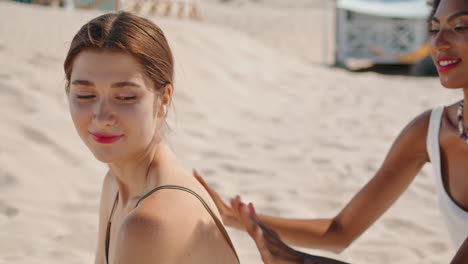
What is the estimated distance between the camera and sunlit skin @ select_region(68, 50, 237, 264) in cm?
119

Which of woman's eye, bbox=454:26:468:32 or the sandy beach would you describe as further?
the sandy beach

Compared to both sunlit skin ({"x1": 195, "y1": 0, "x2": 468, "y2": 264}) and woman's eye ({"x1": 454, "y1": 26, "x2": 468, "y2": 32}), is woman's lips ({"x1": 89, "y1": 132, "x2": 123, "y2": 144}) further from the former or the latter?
woman's eye ({"x1": 454, "y1": 26, "x2": 468, "y2": 32})

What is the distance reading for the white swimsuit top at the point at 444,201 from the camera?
1.72 meters

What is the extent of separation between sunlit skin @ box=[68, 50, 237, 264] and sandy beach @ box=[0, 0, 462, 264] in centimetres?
106

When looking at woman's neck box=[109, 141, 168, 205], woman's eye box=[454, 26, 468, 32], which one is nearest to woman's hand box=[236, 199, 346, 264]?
woman's neck box=[109, 141, 168, 205]

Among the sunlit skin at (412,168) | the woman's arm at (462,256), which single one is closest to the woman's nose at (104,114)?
the sunlit skin at (412,168)

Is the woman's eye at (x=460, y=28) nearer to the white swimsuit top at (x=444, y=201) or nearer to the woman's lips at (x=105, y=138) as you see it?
the white swimsuit top at (x=444, y=201)

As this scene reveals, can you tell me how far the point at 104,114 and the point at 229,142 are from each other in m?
3.73

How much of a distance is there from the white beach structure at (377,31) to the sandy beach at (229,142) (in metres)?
3.60

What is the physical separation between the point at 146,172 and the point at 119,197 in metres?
0.23

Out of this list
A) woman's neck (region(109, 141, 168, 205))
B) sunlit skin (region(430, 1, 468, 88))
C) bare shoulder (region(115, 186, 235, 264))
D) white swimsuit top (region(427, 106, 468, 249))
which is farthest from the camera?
white swimsuit top (region(427, 106, 468, 249))

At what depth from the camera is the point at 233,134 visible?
17.6 feet

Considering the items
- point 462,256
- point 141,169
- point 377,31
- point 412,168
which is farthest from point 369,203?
point 377,31

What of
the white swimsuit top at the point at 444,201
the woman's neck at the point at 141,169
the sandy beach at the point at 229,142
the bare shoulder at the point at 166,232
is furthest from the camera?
the sandy beach at the point at 229,142
